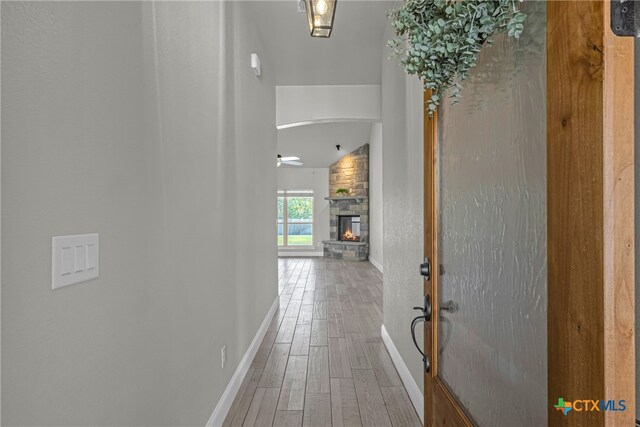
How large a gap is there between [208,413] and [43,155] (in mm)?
1709

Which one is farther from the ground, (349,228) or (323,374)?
(349,228)

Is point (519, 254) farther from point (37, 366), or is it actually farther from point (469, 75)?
point (37, 366)

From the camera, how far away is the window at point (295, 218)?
11.2 m

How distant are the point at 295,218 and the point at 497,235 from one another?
10.3 metres

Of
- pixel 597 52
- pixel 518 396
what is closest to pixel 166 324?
pixel 518 396


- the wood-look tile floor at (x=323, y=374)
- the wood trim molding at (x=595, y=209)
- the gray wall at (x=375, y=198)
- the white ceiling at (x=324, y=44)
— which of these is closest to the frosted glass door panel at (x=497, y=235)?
the wood trim molding at (x=595, y=209)

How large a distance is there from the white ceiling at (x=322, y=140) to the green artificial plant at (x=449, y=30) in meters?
7.12

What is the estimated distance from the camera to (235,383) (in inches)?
102

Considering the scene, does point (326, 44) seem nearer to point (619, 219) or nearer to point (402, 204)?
point (402, 204)

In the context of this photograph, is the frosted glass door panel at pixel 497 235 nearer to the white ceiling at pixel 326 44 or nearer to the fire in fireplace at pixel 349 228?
the white ceiling at pixel 326 44

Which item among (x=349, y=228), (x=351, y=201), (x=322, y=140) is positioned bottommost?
(x=349, y=228)

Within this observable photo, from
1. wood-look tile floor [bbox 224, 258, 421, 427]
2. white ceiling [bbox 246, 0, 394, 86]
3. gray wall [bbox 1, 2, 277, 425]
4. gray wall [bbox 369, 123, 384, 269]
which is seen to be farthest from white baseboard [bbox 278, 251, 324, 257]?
gray wall [bbox 1, 2, 277, 425]

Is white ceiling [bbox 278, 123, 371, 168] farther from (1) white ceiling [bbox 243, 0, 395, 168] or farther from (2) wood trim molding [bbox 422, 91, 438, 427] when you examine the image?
(2) wood trim molding [bbox 422, 91, 438, 427]

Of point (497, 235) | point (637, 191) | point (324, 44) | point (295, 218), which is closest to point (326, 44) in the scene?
point (324, 44)
